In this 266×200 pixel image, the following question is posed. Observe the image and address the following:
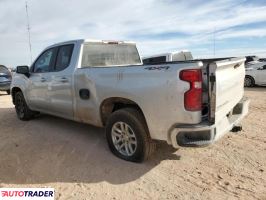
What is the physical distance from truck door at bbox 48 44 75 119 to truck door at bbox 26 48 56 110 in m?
0.22

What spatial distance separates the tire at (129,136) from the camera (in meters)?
4.30

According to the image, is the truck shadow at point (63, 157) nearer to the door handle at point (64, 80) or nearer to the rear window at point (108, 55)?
the door handle at point (64, 80)

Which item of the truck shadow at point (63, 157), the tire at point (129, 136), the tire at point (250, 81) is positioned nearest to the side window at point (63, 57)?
the truck shadow at point (63, 157)

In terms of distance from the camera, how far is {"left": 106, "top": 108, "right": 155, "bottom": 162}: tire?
4.30 m

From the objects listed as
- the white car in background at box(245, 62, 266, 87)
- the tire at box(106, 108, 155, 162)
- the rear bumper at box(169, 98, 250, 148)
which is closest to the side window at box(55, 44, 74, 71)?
the tire at box(106, 108, 155, 162)

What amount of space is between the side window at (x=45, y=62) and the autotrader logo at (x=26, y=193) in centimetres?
302

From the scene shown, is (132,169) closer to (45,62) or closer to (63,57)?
(63,57)

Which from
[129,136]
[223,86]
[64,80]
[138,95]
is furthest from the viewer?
[64,80]

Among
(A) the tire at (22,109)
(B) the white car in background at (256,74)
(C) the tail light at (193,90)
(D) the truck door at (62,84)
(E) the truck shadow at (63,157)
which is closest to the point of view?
(C) the tail light at (193,90)

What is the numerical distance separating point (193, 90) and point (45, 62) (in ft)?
12.8

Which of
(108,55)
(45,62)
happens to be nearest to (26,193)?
(108,55)

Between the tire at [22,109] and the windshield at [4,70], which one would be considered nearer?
the tire at [22,109]

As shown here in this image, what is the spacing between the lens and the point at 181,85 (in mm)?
3668

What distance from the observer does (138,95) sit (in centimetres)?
417
